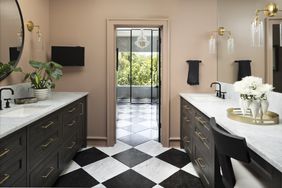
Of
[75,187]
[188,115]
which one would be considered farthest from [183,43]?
[75,187]

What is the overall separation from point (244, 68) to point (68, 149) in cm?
234

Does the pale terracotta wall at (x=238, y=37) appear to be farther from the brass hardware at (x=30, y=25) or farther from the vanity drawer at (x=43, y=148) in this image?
the brass hardware at (x=30, y=25)

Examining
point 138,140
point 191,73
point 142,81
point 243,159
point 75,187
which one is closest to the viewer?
point 243,159

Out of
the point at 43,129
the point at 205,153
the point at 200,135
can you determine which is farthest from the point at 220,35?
the point at 43,129

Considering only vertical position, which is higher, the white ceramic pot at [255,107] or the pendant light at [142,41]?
the pendant light at [142,41]

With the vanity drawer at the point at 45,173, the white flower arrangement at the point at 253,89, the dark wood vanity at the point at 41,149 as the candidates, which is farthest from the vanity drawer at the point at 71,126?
the white flower arrangement at the point at 253,89

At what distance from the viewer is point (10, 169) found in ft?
4.65

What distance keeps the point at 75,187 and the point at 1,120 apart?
1.09 meters

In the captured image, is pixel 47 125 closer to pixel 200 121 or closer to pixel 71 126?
pixel 71 126

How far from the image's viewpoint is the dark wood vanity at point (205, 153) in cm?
114

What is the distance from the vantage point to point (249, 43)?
2.55 meters

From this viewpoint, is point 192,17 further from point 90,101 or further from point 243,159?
point 243,159

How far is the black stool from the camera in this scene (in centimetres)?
106

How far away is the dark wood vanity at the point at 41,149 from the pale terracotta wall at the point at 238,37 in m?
2.14
